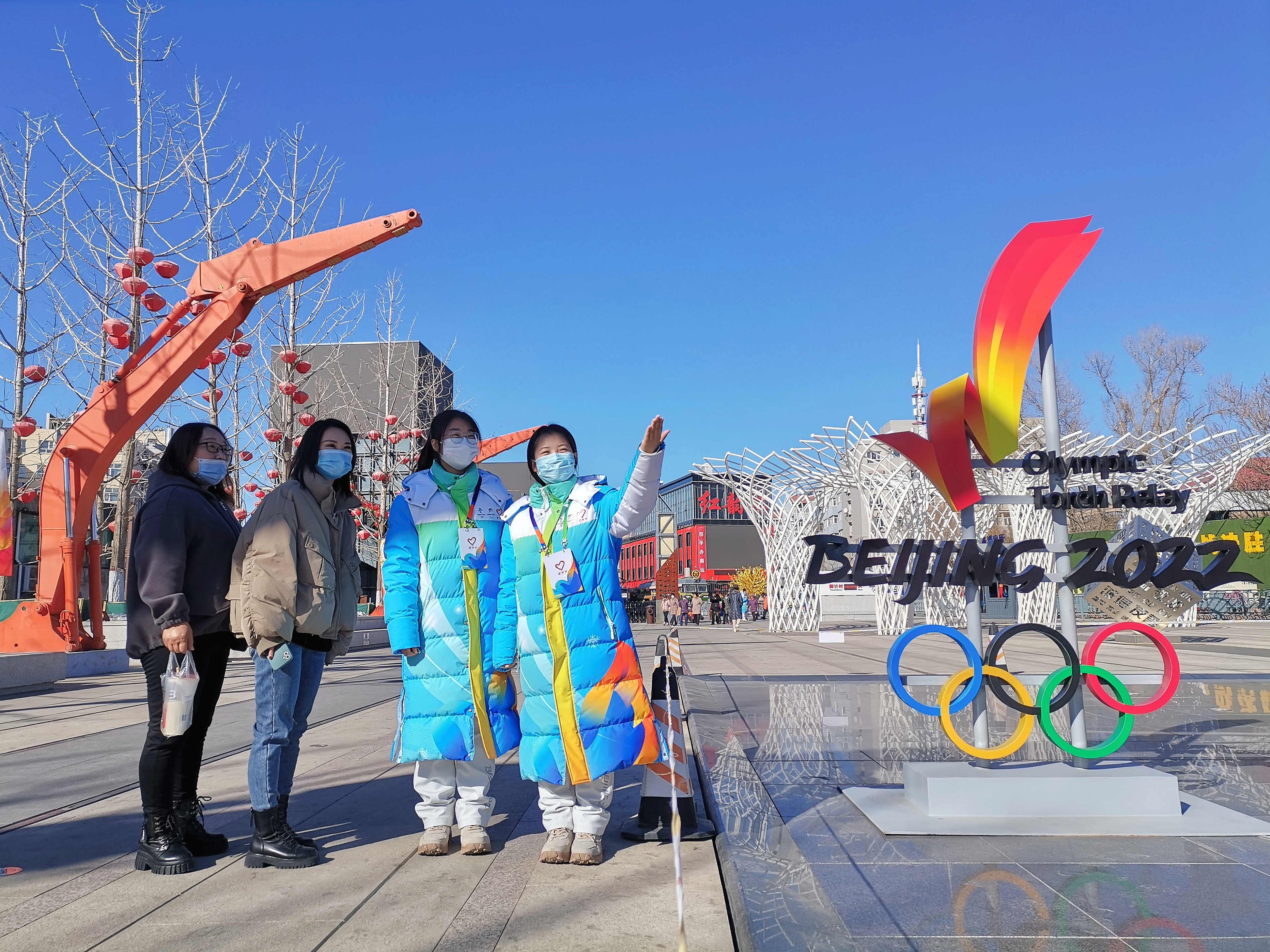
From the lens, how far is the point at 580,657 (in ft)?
11.8

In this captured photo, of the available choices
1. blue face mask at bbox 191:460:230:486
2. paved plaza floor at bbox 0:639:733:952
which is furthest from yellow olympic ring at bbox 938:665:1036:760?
blue face mask at bbox 191:460:230:486

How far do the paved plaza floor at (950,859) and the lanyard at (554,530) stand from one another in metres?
1.38

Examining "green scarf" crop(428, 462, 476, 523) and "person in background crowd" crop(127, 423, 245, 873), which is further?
"green scarf" crop(428, 462, 476, 523)

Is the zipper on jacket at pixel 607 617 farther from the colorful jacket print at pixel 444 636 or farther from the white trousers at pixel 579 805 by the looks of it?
the white trousers at pixel 579 805

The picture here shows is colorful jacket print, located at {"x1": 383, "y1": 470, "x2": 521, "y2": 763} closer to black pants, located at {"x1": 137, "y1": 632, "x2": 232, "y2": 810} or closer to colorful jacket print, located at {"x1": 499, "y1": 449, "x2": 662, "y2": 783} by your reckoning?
colorful jacket print, located at {"x1": 499, "y1": 449, "x2": 662, "y2": 783}

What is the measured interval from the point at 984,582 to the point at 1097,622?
24.6 m

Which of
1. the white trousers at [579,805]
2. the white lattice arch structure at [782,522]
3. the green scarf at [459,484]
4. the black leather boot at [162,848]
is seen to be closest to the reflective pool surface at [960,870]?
the white trousers at [579,805]

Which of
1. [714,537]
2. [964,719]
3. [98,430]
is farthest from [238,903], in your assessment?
[714,537]

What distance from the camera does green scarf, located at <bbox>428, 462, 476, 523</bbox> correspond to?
12.7 ft

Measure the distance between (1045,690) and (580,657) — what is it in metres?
2.40

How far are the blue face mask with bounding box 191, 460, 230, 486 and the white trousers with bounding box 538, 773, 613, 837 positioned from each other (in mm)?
1909

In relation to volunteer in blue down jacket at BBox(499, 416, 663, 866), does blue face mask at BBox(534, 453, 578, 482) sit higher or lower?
higher

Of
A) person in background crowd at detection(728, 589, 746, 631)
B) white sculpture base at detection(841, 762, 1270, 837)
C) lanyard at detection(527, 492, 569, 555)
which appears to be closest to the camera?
lanyard at detection(527, 492, 569, 555)

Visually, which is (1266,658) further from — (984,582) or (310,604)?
(310,604)
